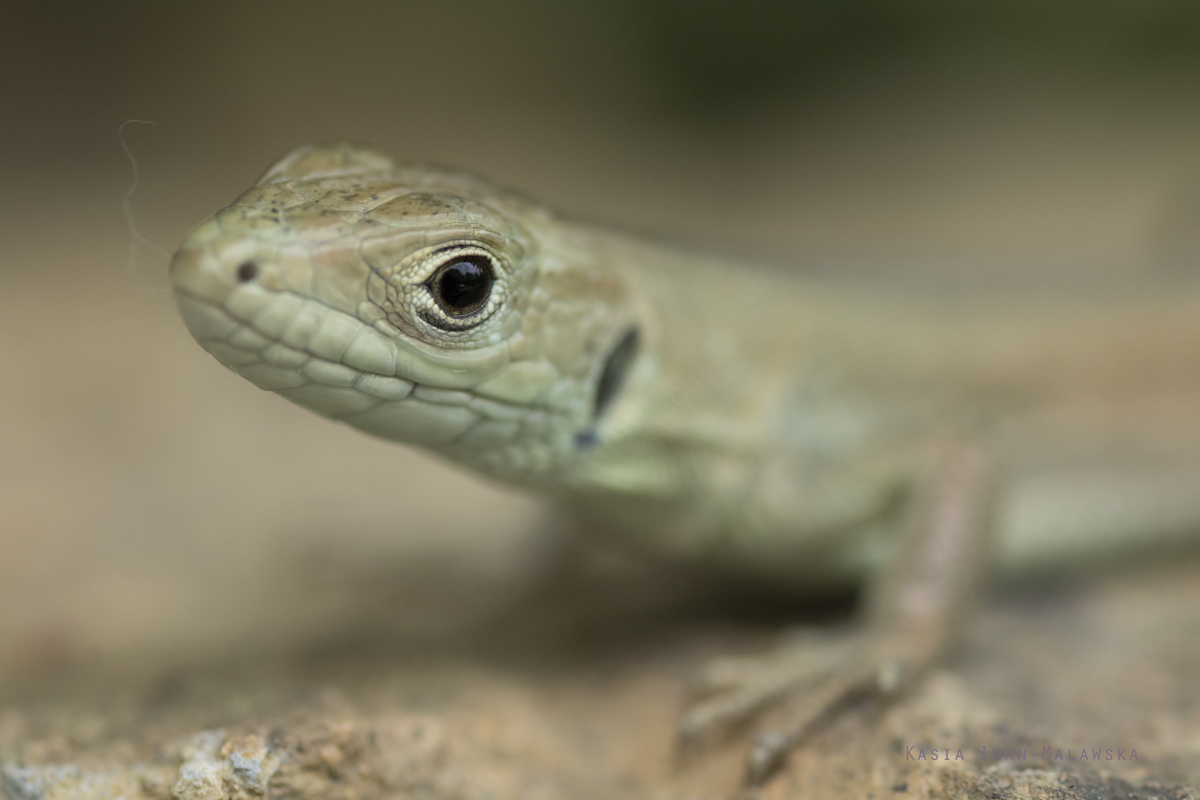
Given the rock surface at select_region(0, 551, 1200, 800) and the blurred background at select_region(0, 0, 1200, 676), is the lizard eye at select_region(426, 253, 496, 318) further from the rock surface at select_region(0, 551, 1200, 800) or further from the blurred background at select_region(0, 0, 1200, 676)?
the blurred background at select_region(0, 0, 1200, 676)

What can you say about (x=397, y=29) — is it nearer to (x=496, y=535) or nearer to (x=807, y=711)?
(x=496, y=535)

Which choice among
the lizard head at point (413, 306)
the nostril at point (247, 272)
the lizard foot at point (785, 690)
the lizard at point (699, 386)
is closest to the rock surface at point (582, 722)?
the lizard foot at point (785, 690)

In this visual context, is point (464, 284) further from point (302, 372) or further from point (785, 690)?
point (785, 690)

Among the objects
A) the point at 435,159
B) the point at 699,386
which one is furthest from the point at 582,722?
the point at 435,159

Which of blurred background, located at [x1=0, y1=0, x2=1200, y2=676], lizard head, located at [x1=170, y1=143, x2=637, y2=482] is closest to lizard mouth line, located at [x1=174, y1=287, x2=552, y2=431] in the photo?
lizard head, located at [x1=170, y1=143, x2=637, y2=482]

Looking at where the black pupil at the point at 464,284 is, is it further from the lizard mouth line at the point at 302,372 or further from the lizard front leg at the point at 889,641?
the lizard front leg at the point at 889,641

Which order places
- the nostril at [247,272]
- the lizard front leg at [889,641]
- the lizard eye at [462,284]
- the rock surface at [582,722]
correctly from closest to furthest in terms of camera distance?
the nostril at [247,272]
the rock surface at [582,722]
the lizard eye at [462,284]
the lizard front leg at [889,641]
